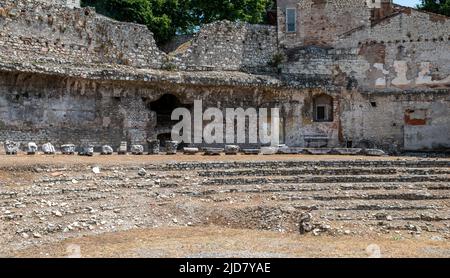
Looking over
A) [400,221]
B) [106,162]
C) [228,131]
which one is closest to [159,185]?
[106,162]

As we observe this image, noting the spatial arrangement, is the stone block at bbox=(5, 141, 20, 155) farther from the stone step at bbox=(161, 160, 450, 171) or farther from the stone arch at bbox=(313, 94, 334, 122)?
the stone arch at bbox=(313, 94, 334, 122)

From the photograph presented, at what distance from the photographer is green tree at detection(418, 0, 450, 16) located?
34344 millimetres

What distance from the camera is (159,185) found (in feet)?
54.1

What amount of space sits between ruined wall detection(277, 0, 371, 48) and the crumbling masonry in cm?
5

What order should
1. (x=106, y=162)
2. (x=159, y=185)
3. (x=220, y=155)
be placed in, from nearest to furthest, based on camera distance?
(x=159, y=185) < (x=106, y=162) < (x=220, y=155)

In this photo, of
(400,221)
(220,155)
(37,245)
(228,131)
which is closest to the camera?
(37,245)

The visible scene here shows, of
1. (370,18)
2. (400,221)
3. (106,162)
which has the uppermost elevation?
(370,18)

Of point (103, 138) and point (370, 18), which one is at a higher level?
point (370, 18)

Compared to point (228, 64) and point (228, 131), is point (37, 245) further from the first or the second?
point (228, 64)

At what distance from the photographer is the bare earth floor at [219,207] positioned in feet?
39.7

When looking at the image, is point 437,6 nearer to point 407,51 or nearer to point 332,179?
point 407,51

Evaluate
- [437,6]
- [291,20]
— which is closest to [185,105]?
[291,20]

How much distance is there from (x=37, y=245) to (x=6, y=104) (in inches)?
470

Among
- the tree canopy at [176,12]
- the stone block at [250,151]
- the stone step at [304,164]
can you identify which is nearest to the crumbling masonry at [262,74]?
the stone block at [250,151]
